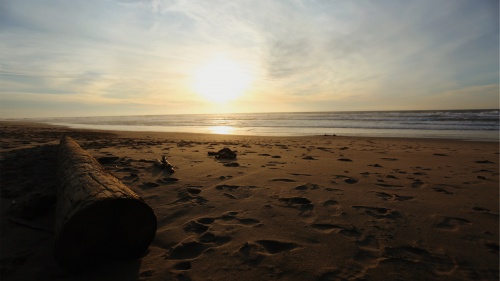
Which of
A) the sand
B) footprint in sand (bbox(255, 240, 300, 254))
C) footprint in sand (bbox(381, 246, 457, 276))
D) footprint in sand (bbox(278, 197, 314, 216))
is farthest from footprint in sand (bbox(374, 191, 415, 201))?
footprint in sand (bbox(255, 240, 300, 254))

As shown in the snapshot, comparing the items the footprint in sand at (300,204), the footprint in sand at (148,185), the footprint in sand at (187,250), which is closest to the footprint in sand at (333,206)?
the footprint in sand at (300,204)

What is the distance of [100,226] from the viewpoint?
2.22 meters

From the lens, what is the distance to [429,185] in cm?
473

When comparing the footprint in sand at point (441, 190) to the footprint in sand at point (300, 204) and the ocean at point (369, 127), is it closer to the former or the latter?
the footprint in sand at point (300, 204)

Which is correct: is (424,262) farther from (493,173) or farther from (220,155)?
(220,155)

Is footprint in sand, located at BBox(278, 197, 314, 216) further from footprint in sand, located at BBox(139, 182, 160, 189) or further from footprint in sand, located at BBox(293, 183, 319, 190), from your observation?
footprint in sand, located at BBox(139, 182, 160, 189)

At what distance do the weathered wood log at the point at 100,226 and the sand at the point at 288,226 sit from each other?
121 millimetres

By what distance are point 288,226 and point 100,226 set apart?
1.96 m

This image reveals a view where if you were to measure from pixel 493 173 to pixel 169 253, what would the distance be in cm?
690

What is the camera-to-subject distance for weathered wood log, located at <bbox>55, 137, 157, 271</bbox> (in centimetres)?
214

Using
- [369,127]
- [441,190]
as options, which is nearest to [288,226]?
[441,190]

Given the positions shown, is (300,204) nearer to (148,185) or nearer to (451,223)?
(451,223)

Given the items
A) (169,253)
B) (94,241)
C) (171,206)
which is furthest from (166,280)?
(171,206)

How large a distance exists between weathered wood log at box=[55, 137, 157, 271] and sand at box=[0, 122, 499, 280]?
0.12 m
